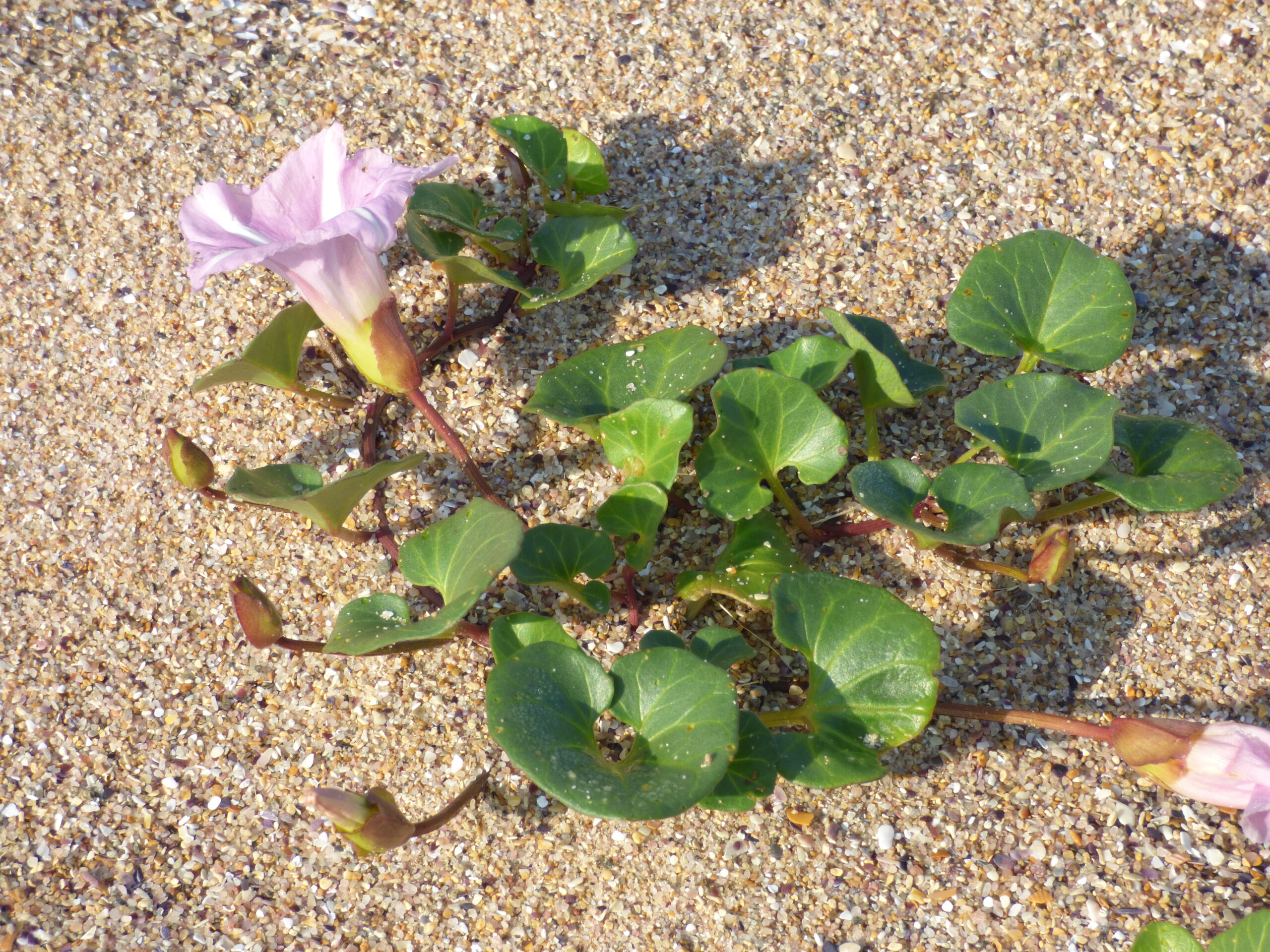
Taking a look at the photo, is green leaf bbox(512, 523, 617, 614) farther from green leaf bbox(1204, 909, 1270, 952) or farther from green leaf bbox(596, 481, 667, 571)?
green leaf bbox(1204, 909, 1270, 952)

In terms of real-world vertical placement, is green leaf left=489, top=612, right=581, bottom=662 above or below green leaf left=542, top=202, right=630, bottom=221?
below

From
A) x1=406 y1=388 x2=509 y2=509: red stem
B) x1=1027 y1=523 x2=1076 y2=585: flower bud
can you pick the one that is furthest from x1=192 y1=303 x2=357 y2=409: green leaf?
x1=1027 y1=523 x2=1076 y2=585: flower bud

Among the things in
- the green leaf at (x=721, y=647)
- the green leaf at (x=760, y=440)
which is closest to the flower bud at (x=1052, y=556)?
the green leaf at (x=760, y=440)

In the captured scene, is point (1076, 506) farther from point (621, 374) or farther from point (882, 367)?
point (621, 374)

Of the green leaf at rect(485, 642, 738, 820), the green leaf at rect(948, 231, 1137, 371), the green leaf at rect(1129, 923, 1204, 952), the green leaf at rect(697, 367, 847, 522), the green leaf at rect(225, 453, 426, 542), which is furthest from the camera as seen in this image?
the green leaf at rect(948, 231, 1137, 371)

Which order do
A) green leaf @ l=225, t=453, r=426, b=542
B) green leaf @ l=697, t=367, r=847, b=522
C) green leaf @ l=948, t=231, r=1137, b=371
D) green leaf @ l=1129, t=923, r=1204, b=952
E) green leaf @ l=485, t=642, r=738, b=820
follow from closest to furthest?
green leaf @ l=485, t=642, r=738, b=820 → green leaf @ l=1129, t=923, r=1204, b=952 → green leaf @ l=225, t=453, r=426, b=542 → green leaf @ l=697, t=367, r=847, b=522 → green leaf @ l=948, t=231, r=1137, b=371

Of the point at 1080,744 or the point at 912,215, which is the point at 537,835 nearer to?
the point at 1080,744

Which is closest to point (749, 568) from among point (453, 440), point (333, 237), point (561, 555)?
point (561, 555)
